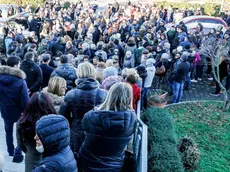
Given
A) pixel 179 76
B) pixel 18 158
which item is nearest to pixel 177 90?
pixel 179 76

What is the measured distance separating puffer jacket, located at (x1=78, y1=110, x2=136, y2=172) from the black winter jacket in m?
3.63

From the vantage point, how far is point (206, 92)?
12.6 m

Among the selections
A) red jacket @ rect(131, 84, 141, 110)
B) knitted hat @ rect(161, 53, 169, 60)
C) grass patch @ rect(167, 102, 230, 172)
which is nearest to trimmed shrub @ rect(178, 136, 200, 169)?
grass patch @ rect(167, 102, 230, 172)

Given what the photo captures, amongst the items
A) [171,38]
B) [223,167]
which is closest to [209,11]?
[171,38]

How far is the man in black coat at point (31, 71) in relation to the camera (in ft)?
24.6

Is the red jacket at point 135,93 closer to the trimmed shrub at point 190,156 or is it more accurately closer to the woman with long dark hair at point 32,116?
the trimmed shrub at point 190,156

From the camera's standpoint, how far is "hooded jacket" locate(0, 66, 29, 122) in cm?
579

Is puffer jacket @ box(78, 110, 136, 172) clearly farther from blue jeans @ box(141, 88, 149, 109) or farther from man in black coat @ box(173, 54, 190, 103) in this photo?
man in black coat @ box(173, 54, 190, 103)

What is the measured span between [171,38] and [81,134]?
37.0 feet

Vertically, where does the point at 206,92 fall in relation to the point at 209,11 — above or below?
below

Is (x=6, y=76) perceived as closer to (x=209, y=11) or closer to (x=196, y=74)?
(x=196, y=74)

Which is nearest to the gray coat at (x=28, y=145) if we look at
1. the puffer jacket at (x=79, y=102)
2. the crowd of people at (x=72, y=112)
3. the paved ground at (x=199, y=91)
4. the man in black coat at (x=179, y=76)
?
the crowd of people at (x=72, y=112)

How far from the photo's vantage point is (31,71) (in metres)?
7.55

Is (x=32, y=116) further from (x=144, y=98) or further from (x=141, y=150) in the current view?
(x=144, y=98)
